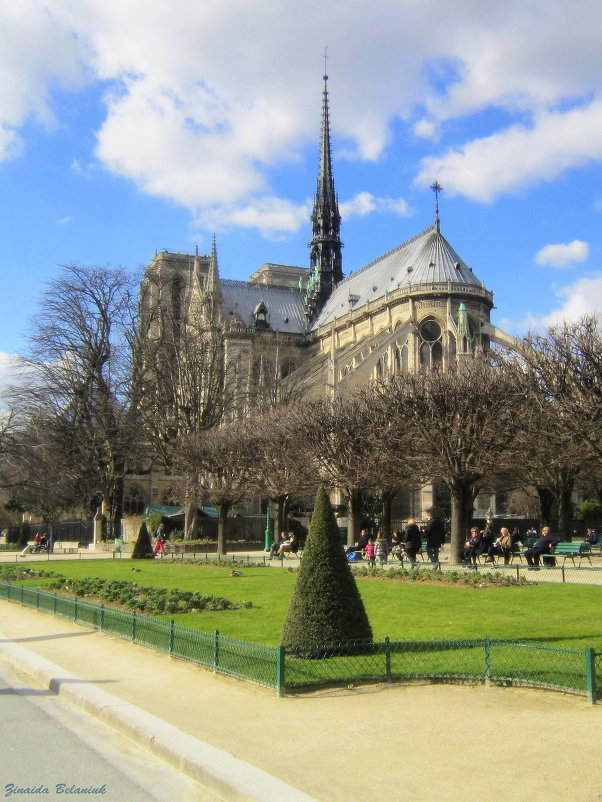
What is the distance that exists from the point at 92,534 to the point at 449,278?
108 ft

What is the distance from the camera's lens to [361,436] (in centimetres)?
3155

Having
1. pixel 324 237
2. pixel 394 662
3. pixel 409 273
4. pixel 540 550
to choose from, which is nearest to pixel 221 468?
pixel 540 550

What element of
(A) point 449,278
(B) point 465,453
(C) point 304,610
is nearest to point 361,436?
(B) point 465,453

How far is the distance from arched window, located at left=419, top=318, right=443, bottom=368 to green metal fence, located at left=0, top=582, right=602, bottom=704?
161ft

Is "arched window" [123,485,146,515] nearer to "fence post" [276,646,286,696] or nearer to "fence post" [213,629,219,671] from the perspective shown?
"fence post" [213,629,219,671]

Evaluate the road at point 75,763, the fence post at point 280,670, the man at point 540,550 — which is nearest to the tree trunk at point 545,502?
the man at point 540,550

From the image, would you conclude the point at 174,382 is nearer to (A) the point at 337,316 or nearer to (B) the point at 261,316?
(A) the point at 337,316

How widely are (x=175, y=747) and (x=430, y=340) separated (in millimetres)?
54703

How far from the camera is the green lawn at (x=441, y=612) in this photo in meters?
11.2

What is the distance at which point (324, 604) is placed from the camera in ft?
31.0

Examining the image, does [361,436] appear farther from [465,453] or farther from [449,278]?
[449,278]

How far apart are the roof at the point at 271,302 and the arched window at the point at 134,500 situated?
75.5 feet

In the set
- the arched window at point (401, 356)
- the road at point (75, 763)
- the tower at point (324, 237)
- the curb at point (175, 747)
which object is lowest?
the road at point (75, 763)

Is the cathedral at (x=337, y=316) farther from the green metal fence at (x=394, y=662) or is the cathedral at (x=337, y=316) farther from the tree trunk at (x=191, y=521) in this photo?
the green metal fence at (x=394, y=662)
